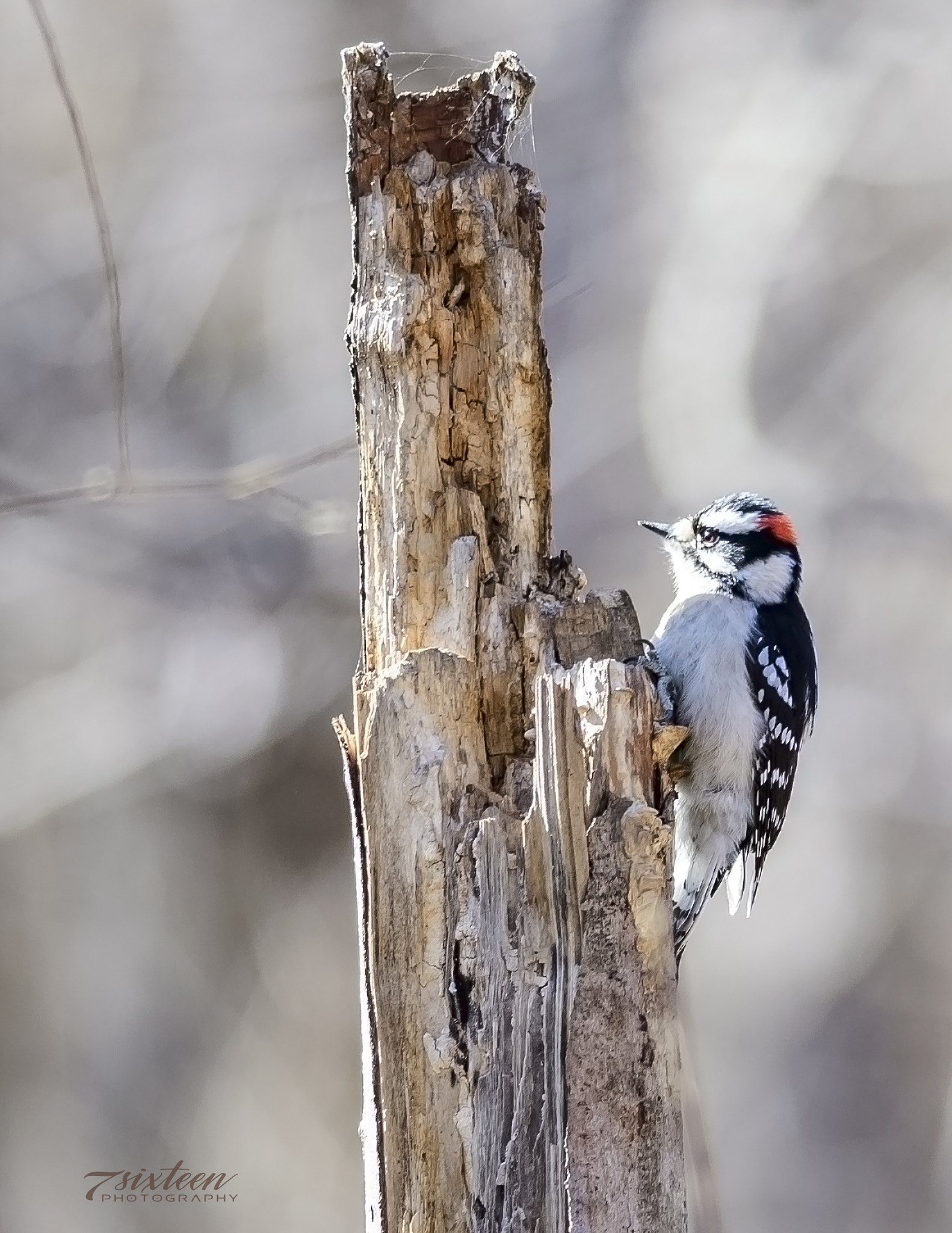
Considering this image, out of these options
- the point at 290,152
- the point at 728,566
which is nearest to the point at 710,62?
the point at 290,152

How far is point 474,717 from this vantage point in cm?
277

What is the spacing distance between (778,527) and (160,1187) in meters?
4.98

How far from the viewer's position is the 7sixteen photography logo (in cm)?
680

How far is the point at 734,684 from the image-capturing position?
3.91m

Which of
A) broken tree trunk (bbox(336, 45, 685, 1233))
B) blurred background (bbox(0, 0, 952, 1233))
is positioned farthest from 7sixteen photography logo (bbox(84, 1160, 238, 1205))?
broken tree trunk (bbox(336, 45, 685, 1233))

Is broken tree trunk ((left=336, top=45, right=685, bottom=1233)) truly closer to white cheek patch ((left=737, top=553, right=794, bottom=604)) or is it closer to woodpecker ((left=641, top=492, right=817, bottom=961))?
woodpecker ((left=641, top=492, right=817, bottom=961))

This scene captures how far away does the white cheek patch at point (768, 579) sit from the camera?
4234 mm

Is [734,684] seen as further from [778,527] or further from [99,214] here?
[99,214]

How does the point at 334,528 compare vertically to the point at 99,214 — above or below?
above

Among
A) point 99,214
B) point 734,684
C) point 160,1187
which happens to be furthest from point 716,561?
point 160,1187

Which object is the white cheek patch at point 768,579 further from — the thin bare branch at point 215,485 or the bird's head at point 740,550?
the thin bare branch at point 215,485

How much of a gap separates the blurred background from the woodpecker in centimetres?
241

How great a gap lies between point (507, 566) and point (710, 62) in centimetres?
737

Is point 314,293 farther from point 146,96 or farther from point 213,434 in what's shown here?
point 146,96
